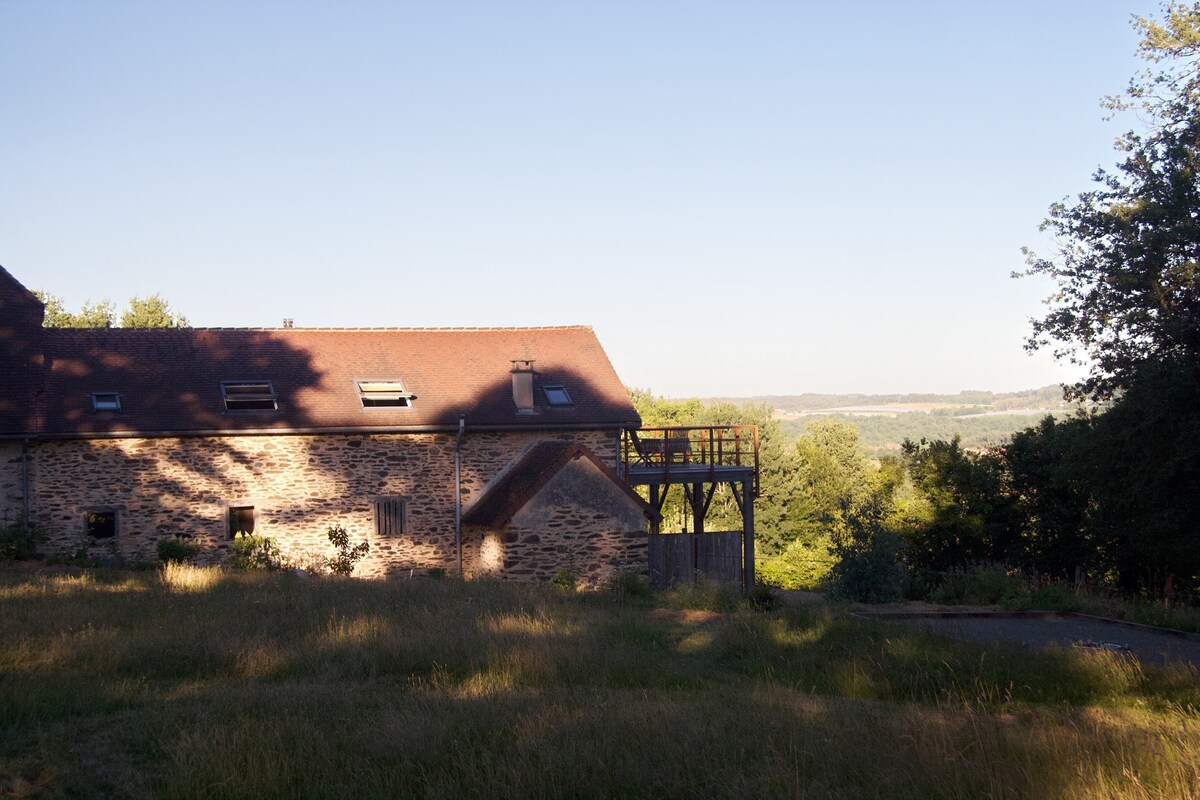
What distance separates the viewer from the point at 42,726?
682 cm

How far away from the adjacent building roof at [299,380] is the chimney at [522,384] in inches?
7.9

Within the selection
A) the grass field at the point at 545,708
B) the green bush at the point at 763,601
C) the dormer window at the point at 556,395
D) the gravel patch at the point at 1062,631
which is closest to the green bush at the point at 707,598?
the green bush at the point at 763,601

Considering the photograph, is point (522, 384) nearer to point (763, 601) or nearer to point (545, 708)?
point (763, 601)

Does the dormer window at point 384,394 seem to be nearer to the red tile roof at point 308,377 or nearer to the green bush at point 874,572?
the red tile roof at point 308,377

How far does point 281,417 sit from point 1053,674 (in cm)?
1797

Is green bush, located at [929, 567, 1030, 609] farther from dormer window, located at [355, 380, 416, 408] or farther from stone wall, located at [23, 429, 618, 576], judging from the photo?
dormer window, located at [355, 380, 416, 408]

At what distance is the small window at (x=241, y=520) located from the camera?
2248cm

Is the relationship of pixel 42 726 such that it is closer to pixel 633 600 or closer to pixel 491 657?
pixel 491 657

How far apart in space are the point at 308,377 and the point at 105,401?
451cm

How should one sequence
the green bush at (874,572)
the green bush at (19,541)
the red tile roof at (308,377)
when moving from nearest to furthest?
the green bush at (874,572) → the green bush at (19,541) → the red tile roof at (308,377)

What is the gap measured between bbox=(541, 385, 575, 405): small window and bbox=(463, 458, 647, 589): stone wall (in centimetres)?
322

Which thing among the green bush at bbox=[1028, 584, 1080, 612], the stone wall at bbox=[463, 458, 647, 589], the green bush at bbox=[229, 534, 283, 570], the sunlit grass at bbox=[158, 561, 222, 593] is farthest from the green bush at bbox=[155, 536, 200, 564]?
the green bush at bbox=[1028, 584, 1080, 612]

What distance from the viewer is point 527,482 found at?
21.9 metres

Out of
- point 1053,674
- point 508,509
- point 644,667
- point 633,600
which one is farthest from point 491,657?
point 508,509
